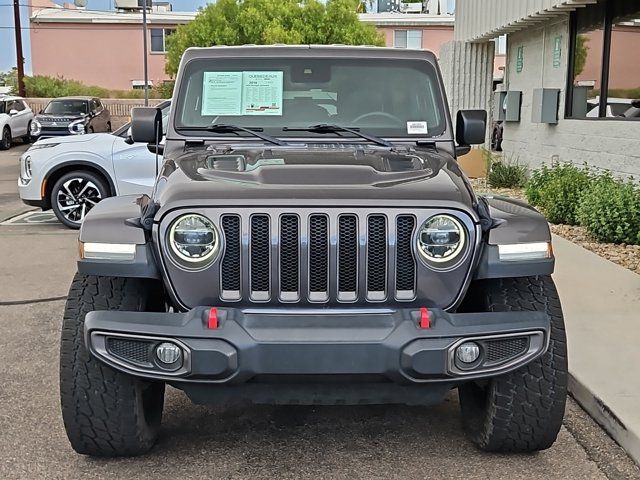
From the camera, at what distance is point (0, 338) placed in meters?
5.54

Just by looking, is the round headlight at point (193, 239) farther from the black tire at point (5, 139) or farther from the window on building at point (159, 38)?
the window on building at point (159, 38)

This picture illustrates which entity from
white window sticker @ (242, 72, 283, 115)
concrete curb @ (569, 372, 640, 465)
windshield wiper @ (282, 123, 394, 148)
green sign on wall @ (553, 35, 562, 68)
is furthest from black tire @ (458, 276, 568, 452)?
green sign on wall @ (553, 35, 562, 68)

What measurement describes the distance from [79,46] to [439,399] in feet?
139

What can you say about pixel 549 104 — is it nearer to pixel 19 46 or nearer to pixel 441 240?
pixel 441 240

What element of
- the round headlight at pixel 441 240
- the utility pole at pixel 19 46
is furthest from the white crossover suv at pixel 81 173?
the utility pole at pixel 19 46

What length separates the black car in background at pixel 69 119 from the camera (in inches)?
949

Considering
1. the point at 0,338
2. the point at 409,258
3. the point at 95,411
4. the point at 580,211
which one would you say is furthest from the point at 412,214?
the point at 580,211

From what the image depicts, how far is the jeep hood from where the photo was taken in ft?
10.5

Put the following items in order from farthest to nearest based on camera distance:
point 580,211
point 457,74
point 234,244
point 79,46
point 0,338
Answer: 1. point 79,46
2. point 457,74
3. point 580,211
4. point 0,338
5. point 234,244

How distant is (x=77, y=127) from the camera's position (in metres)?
24.1

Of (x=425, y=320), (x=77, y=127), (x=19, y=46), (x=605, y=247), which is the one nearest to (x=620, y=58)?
(x=605, y=247)

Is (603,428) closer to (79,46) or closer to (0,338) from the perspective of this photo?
(0,338)

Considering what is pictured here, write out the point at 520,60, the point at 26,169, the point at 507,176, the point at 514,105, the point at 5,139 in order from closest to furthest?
1. the point at 26,169
2. the point at 507,176
3. the point at 514,105
4. the point at 520,60
5. the point at 5,139

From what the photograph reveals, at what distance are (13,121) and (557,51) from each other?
61.8 ft
